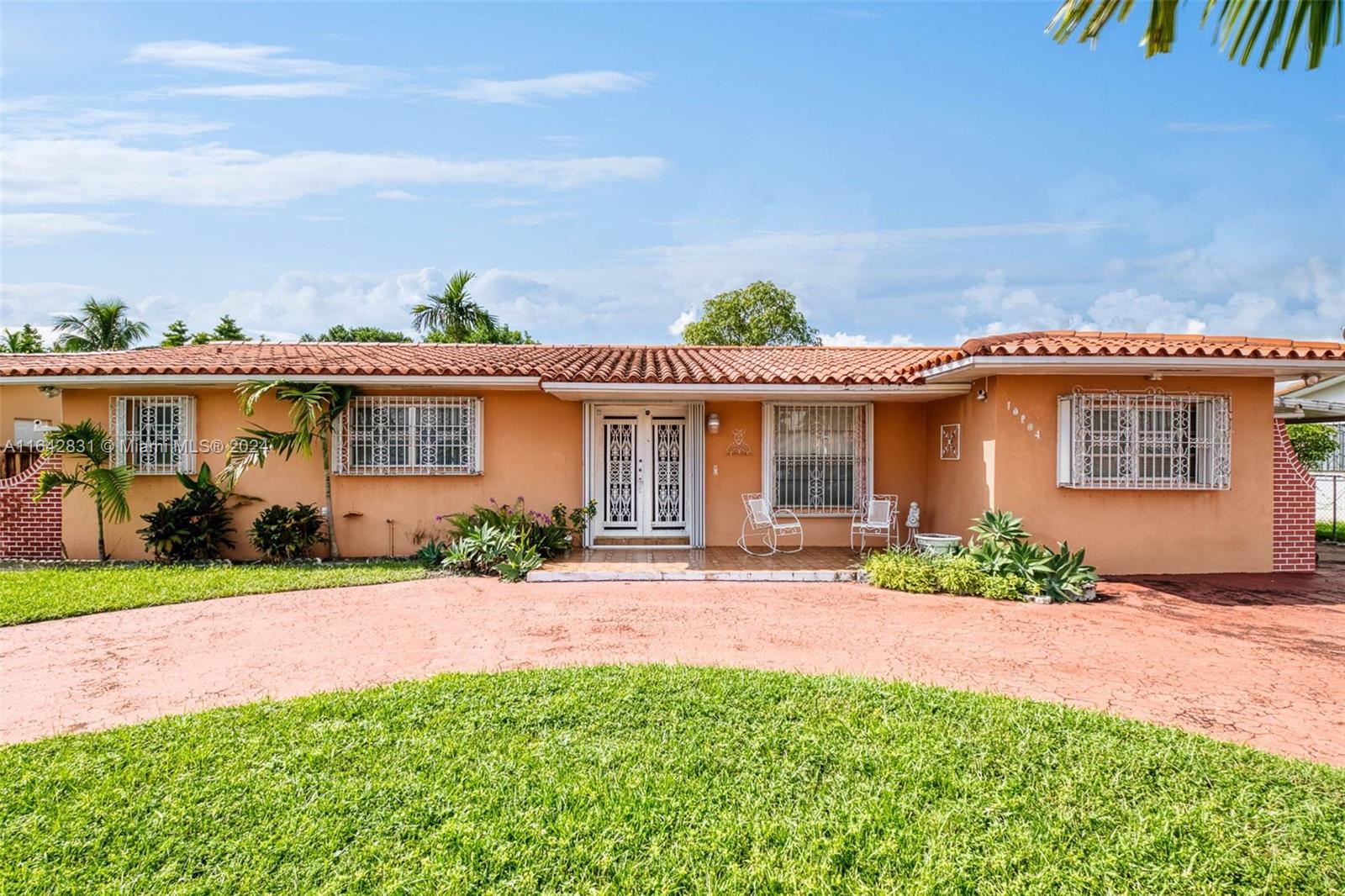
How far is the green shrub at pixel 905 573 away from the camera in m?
9.03

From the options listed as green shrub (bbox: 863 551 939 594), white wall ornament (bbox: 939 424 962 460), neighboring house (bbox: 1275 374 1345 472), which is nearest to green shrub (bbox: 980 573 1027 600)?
green shrub (bbox: 863 551 939 594)

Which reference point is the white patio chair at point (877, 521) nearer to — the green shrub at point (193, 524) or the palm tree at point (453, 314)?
the green shrub at point (193, 524)

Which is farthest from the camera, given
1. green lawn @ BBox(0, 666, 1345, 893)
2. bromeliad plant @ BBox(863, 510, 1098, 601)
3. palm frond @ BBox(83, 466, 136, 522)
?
palm frond @ BBox(83, 466, 136, 522)

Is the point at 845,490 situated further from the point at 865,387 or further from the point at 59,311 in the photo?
the point at 59,311

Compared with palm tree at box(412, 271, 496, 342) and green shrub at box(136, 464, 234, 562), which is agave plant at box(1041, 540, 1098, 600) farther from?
palm tree at box(412, 271, 496, 342)

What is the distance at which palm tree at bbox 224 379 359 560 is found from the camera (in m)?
10.9

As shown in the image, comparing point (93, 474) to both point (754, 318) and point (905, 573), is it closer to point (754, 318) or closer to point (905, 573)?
point (905, 573)

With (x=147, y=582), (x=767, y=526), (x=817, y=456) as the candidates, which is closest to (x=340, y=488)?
(x=147, y=582)

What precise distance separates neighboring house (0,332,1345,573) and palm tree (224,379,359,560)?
0.23 metres

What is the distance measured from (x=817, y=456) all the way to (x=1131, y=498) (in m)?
4.78

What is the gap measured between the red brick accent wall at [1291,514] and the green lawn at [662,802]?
330 inches

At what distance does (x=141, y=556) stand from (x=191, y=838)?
10567mm

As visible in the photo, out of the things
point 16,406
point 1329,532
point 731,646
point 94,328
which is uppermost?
point 94,328

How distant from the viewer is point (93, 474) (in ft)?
35.5
